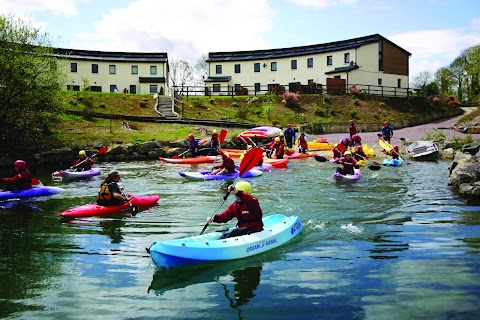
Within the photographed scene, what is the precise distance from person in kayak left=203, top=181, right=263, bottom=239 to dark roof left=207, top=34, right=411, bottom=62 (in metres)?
43.6

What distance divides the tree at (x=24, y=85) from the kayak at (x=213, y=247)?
72.7 feet

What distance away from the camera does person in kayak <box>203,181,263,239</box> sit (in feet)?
29.8

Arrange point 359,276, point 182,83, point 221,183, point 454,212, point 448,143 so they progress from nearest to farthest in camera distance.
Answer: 1. point 359,276
2. point 454,212
3. point 221,183
4. point 448,143
5. point 182,83

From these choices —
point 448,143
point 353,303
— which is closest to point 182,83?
point 448,143

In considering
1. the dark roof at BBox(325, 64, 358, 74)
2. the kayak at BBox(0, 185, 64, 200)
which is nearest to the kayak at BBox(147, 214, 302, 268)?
the kayak at BBox(0, 185, 64, 200)

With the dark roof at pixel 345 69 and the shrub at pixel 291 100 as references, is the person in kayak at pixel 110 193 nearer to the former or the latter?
the shrub at pixel 291 100

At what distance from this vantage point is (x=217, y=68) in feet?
188

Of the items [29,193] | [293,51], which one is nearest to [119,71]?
[293,51]

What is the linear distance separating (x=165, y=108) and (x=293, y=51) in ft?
66.5

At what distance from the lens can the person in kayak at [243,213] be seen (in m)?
9.07

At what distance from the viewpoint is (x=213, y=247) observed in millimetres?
8289

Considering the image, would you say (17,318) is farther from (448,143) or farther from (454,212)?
(448,143)

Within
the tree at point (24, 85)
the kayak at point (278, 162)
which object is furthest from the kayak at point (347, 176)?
the tree at point (24, 85)

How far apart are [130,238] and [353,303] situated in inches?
220
